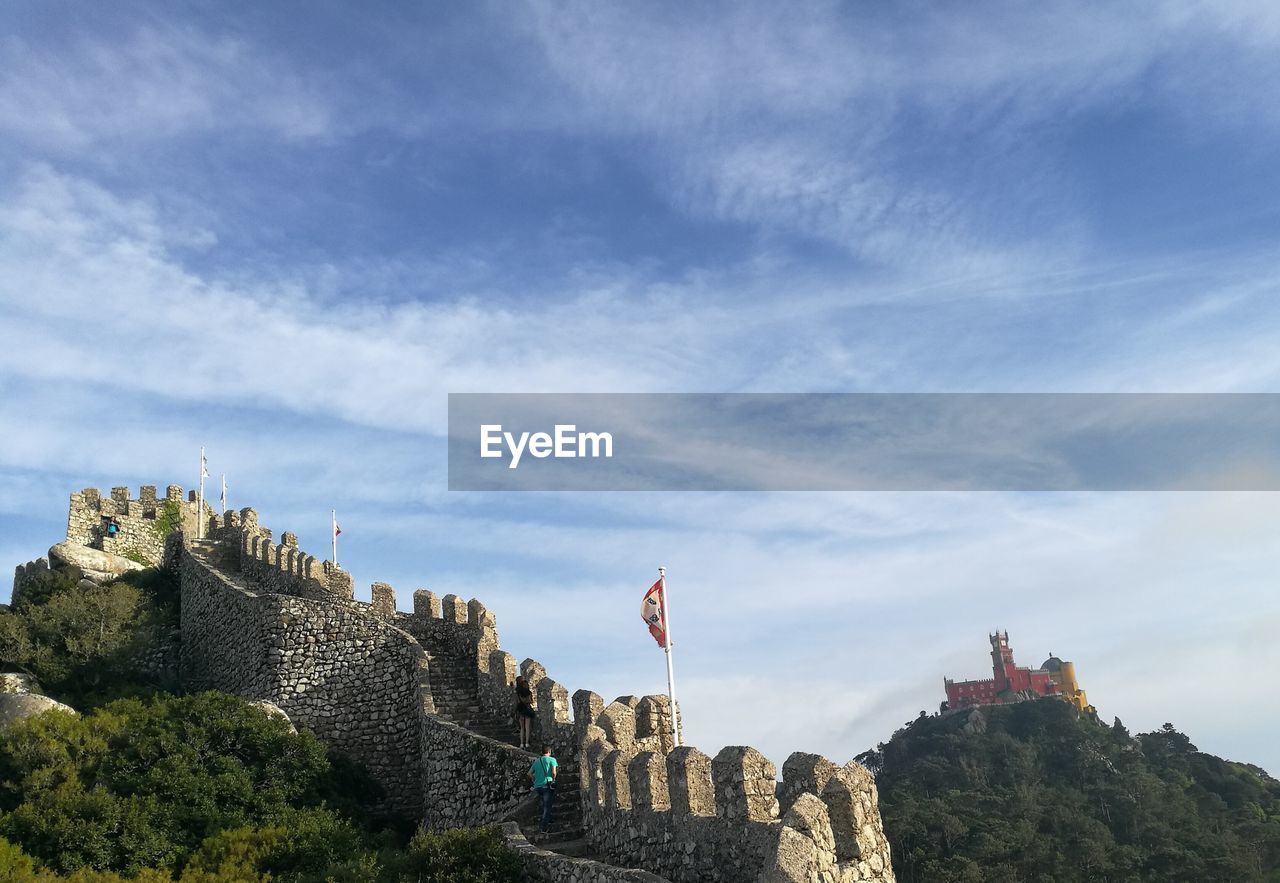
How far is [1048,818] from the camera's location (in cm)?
6244

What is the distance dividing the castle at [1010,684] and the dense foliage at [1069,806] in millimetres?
27565

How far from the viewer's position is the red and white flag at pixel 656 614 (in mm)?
17375

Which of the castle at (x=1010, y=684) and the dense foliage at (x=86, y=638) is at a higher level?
the castle at (x=1010, y=684)

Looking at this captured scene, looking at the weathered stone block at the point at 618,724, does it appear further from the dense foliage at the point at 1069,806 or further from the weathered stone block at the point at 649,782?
the dense foliage at the point at 1069,806

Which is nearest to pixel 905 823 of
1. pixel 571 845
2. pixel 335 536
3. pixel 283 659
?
pixel 335 536

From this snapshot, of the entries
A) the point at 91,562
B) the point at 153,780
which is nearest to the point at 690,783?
the point at 153,780

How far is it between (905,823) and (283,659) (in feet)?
142

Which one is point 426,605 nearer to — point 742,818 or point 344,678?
point 344,678

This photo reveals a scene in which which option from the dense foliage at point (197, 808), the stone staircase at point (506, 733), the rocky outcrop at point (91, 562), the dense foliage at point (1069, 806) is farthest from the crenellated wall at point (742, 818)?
the dense foliage at point (1069, 806)

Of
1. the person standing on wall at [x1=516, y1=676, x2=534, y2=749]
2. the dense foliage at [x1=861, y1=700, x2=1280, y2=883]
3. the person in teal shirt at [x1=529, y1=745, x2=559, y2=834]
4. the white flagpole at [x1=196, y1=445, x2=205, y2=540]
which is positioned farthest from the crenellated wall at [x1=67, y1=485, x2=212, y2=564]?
the dense foliage at [x1=861, y1=700, x2=1280, y2=883]

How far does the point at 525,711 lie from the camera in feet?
58.7

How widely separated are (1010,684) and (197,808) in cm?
12667

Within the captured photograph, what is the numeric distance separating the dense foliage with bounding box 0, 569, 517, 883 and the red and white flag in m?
4.41

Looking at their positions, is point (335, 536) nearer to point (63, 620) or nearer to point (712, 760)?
point (63, 620)
